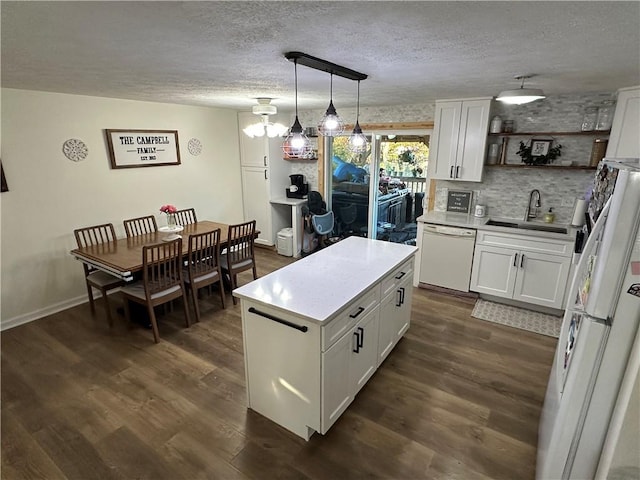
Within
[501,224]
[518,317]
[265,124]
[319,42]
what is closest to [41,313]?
[265,124]

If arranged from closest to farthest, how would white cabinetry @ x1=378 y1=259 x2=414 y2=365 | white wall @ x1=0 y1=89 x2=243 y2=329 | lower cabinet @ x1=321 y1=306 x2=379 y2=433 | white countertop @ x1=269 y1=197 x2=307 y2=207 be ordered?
lower cabinet @ x1=321 y1=306 x2=379 y2=433 < white cabinetry @ x1=378 y1=259 x2=414 y2=365 < white wall @ x1=0 y1=89 x2=243 y2=329 < white countertop @ x1=269 y1=197 x2=307 y2=207

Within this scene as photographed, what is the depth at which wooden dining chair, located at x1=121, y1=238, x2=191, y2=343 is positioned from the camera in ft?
10.3

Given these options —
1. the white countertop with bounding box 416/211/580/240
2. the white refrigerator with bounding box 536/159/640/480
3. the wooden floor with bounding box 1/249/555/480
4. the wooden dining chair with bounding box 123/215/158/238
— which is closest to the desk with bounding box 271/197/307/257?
the wooden dining chair with bounding box 123/215/158/238

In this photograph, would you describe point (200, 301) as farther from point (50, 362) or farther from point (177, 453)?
point (177, 453)

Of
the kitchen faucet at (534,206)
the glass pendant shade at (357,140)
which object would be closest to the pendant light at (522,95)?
the glass pendant shade at (357,140)

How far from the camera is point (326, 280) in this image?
239cm

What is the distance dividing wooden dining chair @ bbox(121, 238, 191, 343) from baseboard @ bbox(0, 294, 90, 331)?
1.01 metres

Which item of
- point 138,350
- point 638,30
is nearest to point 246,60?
point 638,30

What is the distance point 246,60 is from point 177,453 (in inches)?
94.9

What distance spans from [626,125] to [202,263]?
14.0 ft

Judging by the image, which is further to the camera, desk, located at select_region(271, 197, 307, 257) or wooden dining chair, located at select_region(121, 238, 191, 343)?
desk, located at select_region(271, 197, 307, 257)

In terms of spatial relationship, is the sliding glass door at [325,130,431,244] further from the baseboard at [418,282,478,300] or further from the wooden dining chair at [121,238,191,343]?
the wooden dining chair at [121,238,191,343]

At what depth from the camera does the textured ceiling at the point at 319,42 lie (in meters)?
1.29

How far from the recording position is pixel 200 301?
411cm
